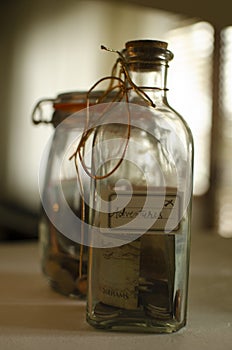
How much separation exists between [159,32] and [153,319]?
74.7 inches

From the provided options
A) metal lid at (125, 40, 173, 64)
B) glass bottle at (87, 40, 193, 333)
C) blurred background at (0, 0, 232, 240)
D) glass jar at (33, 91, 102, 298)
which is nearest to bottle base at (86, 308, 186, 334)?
glass bottle at (87, 40, 193, 333)

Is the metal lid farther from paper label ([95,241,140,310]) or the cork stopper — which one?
paper label ([95,241,140,310])

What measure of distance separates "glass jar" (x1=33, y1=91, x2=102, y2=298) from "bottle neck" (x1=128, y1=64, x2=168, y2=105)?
96mm

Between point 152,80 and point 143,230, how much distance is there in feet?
0.47

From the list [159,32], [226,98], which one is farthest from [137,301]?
[226,98]

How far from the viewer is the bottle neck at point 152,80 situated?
1.65 feet

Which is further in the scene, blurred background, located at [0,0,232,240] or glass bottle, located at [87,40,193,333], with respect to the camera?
blurred background, located at [0,0,232,240]

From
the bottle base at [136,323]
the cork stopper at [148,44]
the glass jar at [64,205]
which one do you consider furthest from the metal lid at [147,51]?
the bottle base at [136,323]

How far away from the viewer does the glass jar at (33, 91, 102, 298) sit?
1.94 feet

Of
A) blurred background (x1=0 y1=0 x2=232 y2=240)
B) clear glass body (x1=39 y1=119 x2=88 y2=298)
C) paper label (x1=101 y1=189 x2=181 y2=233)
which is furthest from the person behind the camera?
blurred background (x1=0 y1=0 x2=232 y2=240)

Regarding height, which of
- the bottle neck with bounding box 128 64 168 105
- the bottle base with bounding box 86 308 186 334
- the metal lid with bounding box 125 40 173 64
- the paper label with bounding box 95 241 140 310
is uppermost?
the metal lid with bounding box 125 40 173 64

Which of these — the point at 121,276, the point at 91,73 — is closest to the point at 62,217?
the point at 121,276

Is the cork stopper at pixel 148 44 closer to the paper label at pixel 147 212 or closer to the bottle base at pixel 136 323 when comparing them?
the paper label at pixel 147 212

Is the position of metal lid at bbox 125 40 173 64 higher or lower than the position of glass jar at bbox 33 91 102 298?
higher
